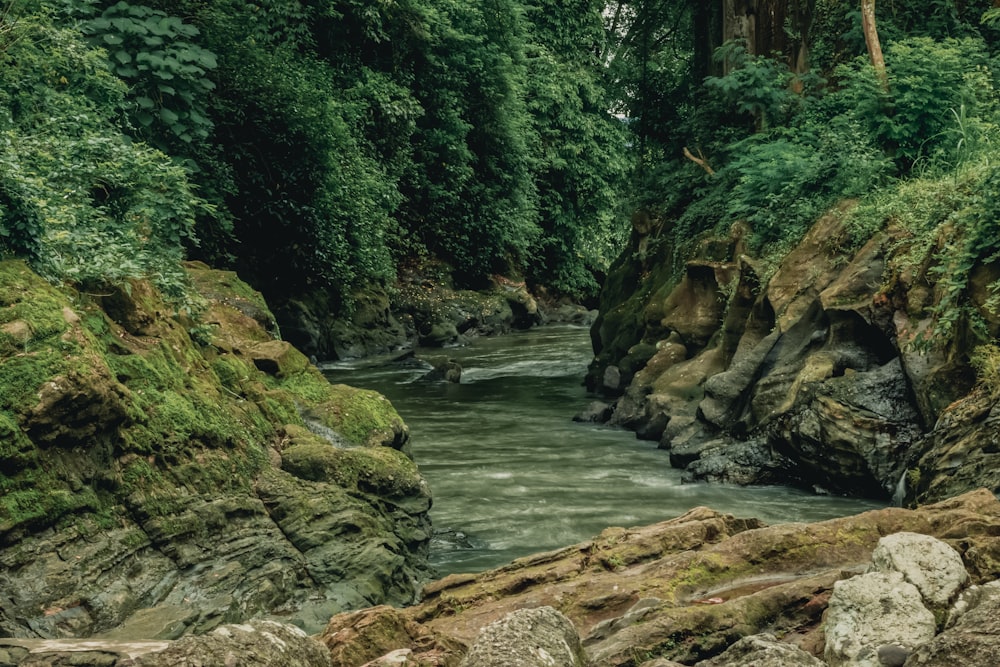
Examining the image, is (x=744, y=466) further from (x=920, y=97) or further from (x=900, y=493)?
(x=920, y=97)

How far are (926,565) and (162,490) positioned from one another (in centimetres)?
451

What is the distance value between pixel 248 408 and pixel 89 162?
2.97m

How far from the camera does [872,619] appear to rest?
3.98 metres

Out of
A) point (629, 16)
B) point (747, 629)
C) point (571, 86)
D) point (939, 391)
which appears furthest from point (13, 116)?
point (571, 86)

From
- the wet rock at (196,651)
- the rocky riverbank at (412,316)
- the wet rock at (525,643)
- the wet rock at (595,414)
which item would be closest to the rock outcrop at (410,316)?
the rocky riverbank at (412,316)

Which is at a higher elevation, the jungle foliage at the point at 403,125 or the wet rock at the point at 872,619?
the jungle foliage at the point at 403,125

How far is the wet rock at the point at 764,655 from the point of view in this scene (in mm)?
3629

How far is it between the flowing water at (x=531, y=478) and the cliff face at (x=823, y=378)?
422 millimetres

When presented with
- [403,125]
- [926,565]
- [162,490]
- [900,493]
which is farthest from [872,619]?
[403,125]

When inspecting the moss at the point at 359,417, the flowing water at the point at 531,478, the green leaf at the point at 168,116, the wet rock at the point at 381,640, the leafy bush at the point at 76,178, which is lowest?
the flowing water at the point at 531,478

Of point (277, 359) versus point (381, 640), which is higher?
point (277, 359)

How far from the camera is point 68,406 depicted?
19.6 ft

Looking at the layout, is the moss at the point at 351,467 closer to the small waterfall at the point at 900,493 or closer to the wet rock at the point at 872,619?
the small waterfall at the point at 900,493

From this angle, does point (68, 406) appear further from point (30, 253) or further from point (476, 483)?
point (476, 483)
